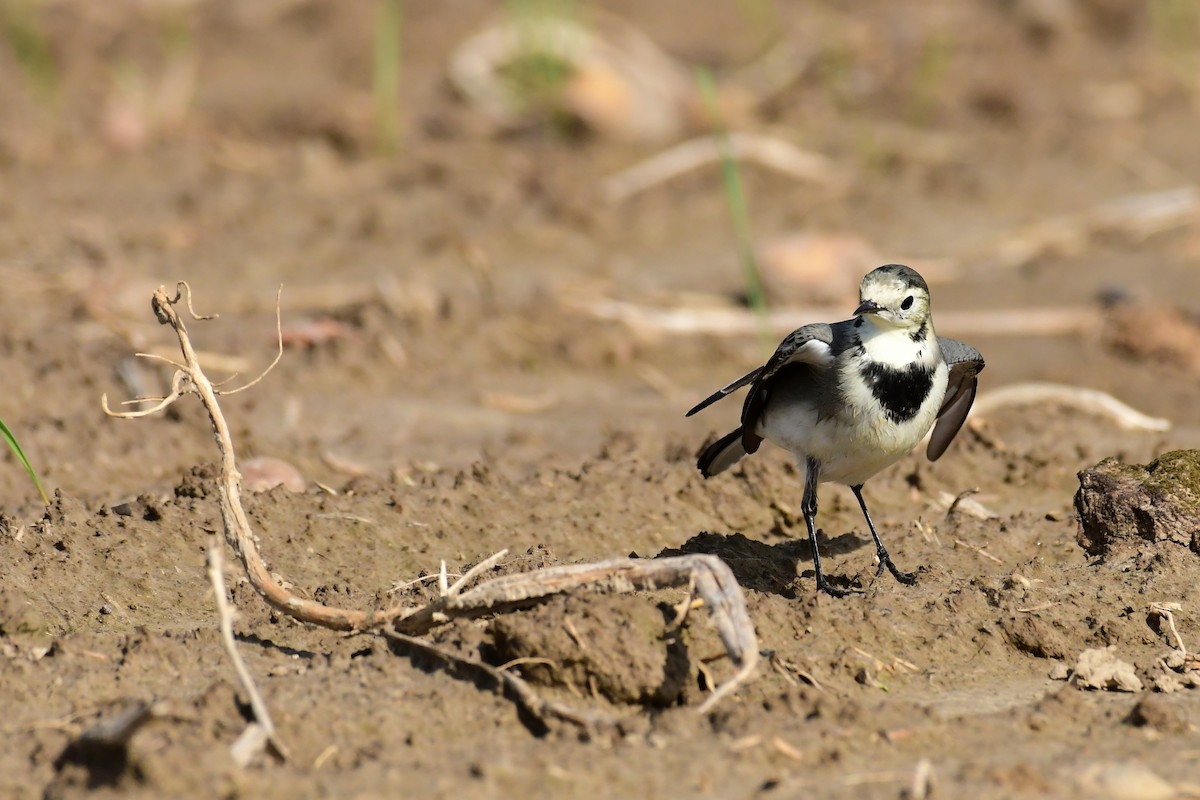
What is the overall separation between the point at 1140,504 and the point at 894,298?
1010 mm

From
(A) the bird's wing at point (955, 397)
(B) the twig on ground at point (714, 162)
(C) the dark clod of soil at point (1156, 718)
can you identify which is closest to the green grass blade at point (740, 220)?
(B) the twig on ground at point (714, 162)

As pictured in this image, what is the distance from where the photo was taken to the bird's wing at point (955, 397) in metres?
5.37

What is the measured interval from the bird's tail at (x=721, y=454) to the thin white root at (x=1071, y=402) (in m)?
1.69

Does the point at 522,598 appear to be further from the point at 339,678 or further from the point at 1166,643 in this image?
the point at 1166,643

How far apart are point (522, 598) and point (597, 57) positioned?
314 inches

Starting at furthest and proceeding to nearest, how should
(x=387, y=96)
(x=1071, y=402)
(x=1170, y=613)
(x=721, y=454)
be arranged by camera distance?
(x=387, y=96) < (x=1071, y=402) < (x=721, y=454) < (x=1170, y=613)

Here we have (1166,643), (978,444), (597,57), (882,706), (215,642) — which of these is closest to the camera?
(882,706)

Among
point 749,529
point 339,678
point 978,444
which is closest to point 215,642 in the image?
point 339,678

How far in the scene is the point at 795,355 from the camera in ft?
15.8

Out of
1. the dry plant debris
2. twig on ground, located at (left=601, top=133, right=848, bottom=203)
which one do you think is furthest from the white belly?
twig on ground, located at (left=601, top=133, right=848, bottom=203)

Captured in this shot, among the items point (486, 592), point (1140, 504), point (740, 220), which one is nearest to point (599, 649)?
point (486, 592)

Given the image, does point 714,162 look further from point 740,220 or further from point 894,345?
point 894,345

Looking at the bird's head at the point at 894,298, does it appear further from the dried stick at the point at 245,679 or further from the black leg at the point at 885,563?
the dried stick at the point at 245,679

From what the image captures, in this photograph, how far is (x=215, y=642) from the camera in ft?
12.9
